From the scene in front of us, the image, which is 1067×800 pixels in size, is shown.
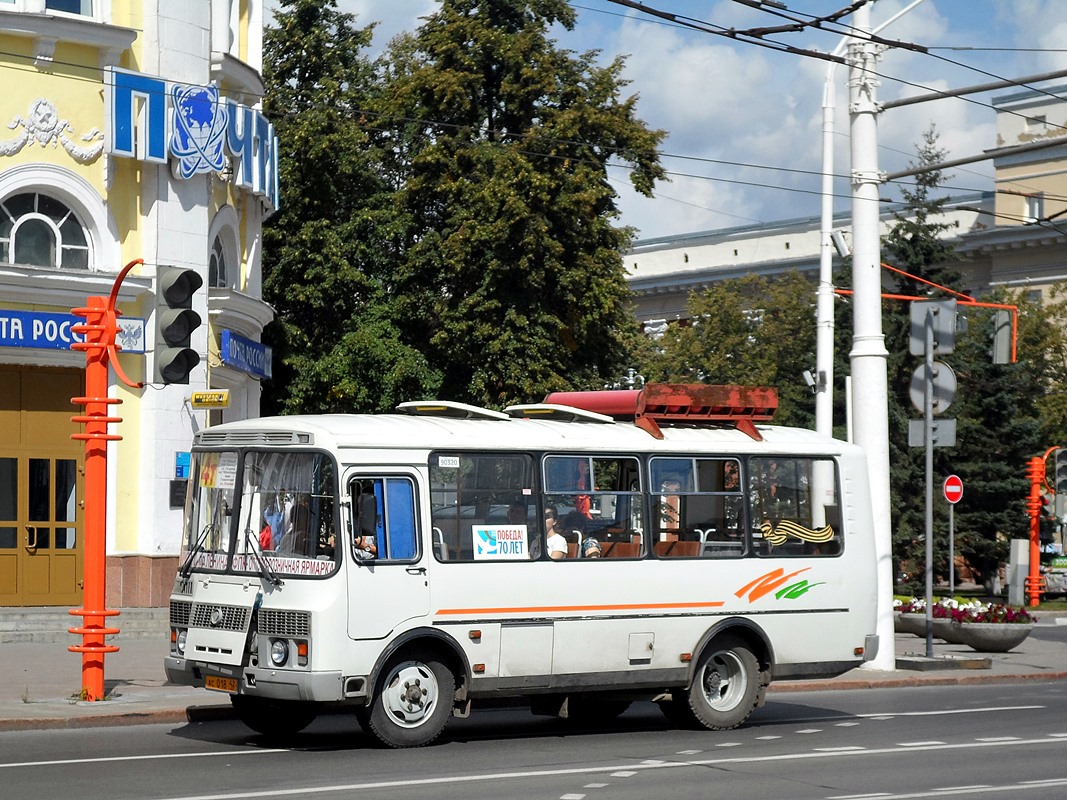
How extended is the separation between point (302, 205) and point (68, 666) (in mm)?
20201

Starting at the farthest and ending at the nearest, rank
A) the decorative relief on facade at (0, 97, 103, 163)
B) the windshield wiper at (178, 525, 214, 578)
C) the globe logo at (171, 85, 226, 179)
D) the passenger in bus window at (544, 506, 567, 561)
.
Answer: the globe logo at (171, 85, 226, 179), the decorative relief on facade at (0, 97, 103, 163), the passenger in bus window at (544, 506, 567, 561), the windshield wiper at (178, 525, 214, 578)

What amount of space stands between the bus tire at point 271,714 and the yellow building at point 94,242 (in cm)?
1184

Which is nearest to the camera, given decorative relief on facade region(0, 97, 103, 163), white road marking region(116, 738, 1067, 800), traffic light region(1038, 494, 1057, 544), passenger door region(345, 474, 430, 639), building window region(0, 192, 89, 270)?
white road marking region(116, 738, 1067, 800)

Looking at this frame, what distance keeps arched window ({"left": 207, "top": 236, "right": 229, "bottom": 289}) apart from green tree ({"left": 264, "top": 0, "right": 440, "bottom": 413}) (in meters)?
7.90

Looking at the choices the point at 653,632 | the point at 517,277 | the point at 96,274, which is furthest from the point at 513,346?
the point at 653,632

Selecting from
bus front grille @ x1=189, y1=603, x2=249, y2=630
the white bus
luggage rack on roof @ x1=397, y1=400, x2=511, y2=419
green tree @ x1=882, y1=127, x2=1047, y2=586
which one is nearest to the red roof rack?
the white bus

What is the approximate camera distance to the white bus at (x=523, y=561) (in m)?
13.0

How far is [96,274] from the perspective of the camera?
83.0 ft

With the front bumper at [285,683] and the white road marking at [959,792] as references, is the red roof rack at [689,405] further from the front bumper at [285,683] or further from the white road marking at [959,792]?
the white road marking at [959,792]

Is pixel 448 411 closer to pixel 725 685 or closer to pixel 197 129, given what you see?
pixel 725 685

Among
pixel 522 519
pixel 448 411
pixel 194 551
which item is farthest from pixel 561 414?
pixel 194 551

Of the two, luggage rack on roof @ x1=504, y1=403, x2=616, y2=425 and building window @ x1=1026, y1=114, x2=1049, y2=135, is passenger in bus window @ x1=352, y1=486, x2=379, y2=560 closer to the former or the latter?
luggage rack on roof @ x1=504, y1=403, x2=616, y2=425

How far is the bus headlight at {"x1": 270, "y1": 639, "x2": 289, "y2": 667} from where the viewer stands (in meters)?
12.7

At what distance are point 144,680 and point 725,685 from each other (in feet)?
21.6
